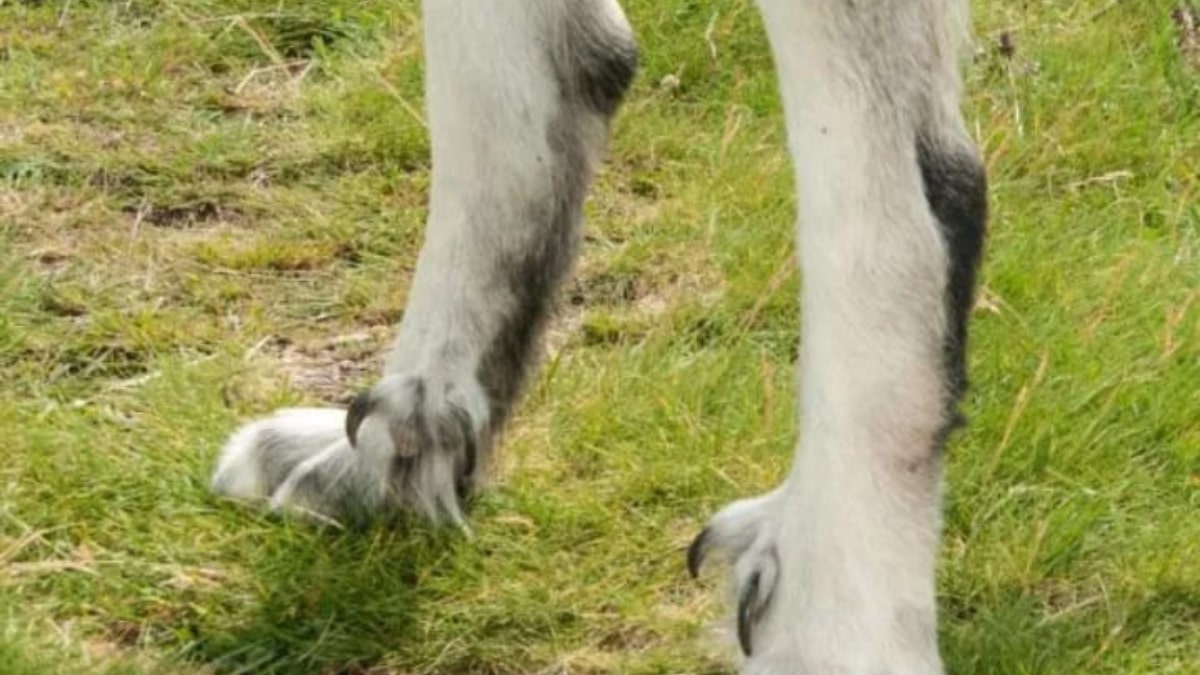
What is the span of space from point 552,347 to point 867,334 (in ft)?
4.22

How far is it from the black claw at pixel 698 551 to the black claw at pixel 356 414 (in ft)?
1.92

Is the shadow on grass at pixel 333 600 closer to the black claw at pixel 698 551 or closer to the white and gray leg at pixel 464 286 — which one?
the white and gray leg at pixel 464 286

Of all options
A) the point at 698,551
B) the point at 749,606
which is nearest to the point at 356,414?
the point at 698,551

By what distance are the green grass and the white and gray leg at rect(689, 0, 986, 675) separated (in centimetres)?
27

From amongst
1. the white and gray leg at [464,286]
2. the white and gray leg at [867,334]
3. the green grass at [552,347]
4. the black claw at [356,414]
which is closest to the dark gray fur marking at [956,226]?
the white and gray leg at [867,334]

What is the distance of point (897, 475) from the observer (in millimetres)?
3535

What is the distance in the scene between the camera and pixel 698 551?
3.79 metres

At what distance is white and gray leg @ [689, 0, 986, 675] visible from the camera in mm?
3512

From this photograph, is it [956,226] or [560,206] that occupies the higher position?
[956,226]

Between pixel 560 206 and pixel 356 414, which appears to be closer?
pixel 356 414

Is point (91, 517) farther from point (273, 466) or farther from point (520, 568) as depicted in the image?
point (520, 568)

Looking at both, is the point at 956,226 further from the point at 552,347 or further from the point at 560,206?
the point at 552,347

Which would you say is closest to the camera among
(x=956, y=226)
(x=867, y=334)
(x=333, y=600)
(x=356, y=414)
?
(x=867, y=334)

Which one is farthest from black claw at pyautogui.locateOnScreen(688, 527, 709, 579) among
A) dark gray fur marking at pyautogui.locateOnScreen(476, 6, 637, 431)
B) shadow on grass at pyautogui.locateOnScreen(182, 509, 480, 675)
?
dark gray fur marking at pyautogui.locateOnScreen(476, 6, 637, 431)
